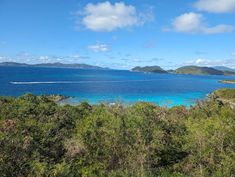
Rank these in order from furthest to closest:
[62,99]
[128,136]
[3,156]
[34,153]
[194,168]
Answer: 1. [62,99]
2. [194,168]
3. [128,136]
4. [34,153]
5. [3,156]

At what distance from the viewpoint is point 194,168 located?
19016 mm

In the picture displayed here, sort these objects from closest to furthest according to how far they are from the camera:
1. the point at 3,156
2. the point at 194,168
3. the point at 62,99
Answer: the point at 3,156 → the point at 194,168 → the point at 62,99

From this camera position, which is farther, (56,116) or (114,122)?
(56,116)

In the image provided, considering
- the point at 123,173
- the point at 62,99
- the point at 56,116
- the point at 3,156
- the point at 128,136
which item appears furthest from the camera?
the point at 62,99

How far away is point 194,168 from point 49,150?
28.2 ft

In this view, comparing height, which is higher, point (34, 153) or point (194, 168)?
point (34, 153)

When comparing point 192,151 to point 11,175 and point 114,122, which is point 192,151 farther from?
point 11,175

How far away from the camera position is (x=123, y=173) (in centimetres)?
1494

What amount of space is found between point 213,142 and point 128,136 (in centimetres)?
520

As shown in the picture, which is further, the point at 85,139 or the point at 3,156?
the point at 85,139

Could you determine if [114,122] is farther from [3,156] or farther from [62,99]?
[62,99]

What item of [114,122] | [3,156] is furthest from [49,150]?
[3,156]

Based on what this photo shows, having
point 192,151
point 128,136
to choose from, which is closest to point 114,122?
point 128,136

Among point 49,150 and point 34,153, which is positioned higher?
point 34,153
